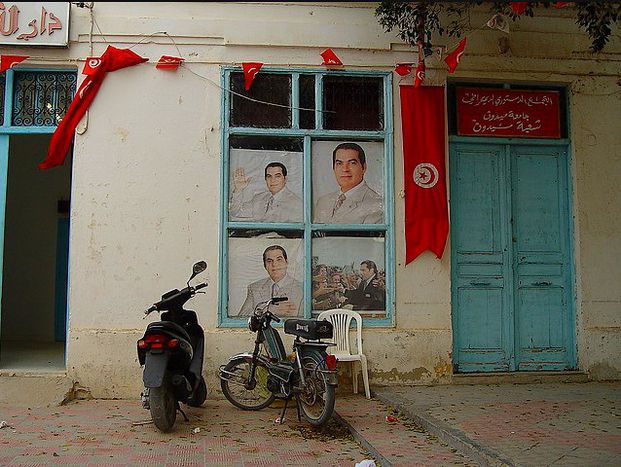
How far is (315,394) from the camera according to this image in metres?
6.14

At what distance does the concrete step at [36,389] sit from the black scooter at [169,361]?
1503 mm

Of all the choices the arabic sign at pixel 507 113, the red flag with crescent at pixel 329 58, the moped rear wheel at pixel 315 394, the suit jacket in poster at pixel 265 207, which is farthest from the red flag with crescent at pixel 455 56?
the moped rear wheel at pixel 315 394

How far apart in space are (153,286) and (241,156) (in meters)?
1.73

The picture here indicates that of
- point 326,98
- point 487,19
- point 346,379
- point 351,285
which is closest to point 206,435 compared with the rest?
point 346,379

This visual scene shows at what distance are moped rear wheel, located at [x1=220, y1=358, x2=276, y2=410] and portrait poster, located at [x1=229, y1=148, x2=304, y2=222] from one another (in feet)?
5.53

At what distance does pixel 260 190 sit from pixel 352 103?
1463 millimetres

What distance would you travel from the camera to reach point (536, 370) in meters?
8.16

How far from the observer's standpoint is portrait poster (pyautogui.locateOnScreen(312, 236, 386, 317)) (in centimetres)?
788

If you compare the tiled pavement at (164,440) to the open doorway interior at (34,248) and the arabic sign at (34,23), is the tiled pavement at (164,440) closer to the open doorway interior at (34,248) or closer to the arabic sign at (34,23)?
the arabic sign at (34,23)

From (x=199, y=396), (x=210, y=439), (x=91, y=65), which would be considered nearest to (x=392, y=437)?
(x=210, y=439)

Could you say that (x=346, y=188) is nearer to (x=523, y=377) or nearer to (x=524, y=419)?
(x=523, y=377)

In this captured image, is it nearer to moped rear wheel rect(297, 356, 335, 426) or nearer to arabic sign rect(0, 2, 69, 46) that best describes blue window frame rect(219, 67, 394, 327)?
moped rear wheel rect(297, 356, 335, 426)

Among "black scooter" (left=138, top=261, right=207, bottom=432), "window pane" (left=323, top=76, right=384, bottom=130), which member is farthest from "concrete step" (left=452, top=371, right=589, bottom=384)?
"black scooter" (left=138, top=261, right=207, bottom=432)

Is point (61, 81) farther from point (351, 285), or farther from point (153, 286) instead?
point (351, 285)
